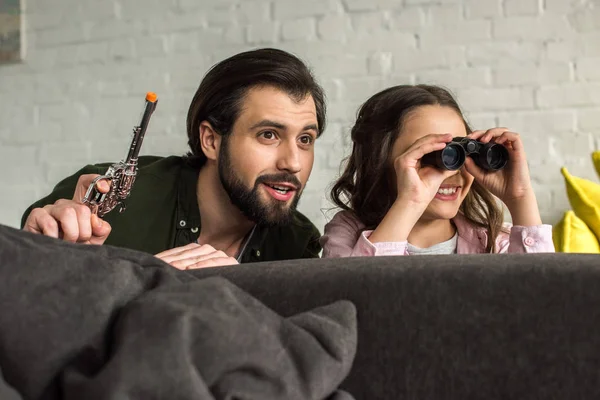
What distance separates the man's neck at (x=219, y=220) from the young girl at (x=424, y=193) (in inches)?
11.3

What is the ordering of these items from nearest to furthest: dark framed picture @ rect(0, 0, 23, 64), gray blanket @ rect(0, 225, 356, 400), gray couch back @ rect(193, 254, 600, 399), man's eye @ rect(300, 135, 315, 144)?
gray blanket @ rect(0, 225, 356, 400) → gray couch back @ rect(193, 254, 600, 399) → man's eye @ rect(300, 135, 315, 144) → dark framed picture @ rect(0, 0, 23, 64)

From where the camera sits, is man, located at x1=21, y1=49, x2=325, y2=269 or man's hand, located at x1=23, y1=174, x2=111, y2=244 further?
man, located at x1=21, y1=49, x2=325, y2=269

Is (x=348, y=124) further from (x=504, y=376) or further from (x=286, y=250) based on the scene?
(x=504, y=376)

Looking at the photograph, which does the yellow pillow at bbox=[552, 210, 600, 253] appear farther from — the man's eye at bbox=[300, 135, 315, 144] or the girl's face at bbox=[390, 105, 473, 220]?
the man's eye at bbox=[300, 135, 315, 144]

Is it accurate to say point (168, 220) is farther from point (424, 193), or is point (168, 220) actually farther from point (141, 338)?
point (141, 338)

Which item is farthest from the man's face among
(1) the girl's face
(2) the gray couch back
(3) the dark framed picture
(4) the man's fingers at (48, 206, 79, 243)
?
(3) the dark framed picture

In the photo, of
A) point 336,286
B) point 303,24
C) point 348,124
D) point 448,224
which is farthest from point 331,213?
point 336,286

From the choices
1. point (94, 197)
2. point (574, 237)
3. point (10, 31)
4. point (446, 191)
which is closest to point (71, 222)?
point (94, 197)

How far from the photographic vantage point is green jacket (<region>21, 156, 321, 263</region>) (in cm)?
210

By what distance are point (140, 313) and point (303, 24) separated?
2.44 metres

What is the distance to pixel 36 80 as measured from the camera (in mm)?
3395

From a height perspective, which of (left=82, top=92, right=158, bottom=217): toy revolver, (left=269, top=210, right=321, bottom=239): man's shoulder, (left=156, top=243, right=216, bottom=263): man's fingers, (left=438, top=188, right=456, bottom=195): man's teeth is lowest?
(left=269, top=210, right=321, bottom=239): man's shoulder

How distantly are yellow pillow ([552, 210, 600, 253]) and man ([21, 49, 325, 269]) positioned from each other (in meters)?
0.70

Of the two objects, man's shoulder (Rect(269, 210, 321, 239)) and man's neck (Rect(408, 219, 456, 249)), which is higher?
man's neck (Rect(408, 219, 456, 249))
